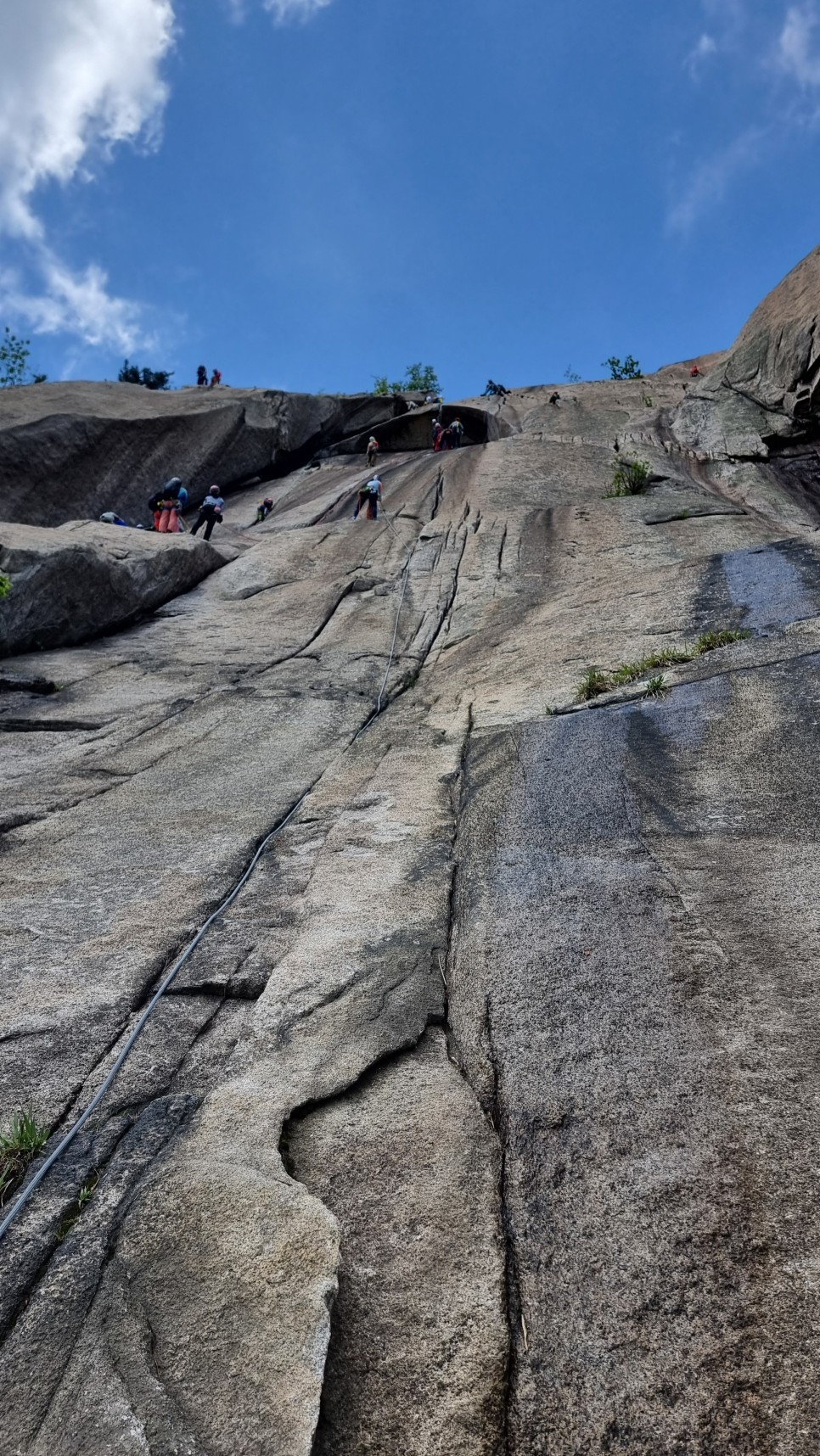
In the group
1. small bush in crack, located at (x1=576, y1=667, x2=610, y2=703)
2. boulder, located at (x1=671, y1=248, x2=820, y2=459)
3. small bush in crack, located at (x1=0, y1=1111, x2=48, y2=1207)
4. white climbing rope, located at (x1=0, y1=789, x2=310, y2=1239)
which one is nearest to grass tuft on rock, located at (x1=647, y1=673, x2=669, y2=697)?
small bush in crack, located at (x1=576, y1=667, x2=610, y2=703)

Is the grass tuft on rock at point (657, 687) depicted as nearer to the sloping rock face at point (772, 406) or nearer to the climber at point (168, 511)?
the sloping rock face at point (772, 406)

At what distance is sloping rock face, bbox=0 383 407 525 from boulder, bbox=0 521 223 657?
9036 mm

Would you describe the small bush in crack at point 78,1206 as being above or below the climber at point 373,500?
below

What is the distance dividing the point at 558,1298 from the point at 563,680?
800cm

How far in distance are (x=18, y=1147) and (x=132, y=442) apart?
2840 cm

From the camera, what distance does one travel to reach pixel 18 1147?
152 inches

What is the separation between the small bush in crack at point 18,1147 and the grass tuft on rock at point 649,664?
22.9 feet

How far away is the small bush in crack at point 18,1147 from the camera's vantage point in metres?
3.71

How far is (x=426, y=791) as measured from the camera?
324 inches

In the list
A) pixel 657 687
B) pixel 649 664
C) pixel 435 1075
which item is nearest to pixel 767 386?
pixel 649 664

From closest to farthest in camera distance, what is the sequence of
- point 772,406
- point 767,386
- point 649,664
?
point 649,664 → point 772,406 → point 767,386

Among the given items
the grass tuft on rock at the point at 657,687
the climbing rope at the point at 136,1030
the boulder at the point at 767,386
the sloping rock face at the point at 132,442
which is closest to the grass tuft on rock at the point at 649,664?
the grass tuft on rock at the point at 657,687

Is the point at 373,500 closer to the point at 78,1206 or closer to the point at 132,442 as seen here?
the point at 132,442

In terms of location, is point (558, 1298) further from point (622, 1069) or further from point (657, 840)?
point (657, 840)
